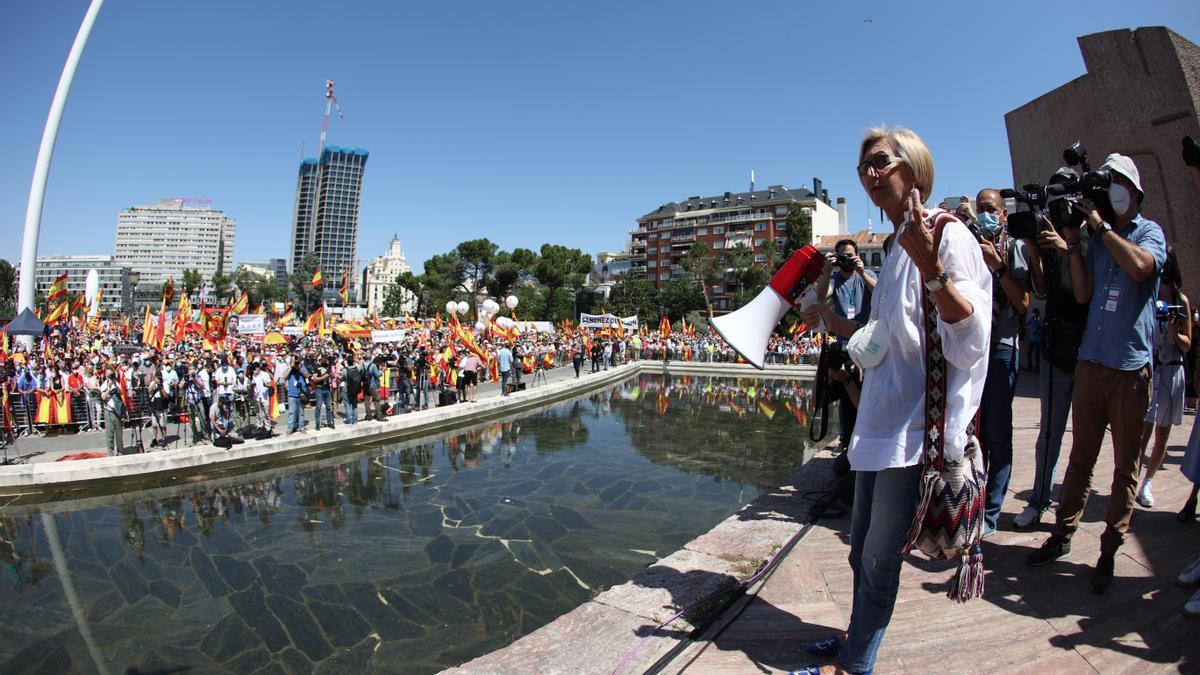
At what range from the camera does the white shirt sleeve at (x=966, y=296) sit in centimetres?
159

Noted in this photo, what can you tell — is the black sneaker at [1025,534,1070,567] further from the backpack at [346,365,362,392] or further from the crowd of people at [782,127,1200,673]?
the backpack at [346,365,362,392]

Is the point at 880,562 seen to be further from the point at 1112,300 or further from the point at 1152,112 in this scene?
the point at 1152,112

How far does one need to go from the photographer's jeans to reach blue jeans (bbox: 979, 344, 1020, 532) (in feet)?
0.55

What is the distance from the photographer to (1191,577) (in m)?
2.46

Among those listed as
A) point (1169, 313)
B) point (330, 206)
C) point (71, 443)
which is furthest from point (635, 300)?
point (330, 206)

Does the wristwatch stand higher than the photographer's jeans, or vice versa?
the wristwatch

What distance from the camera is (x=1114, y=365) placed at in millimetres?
2609

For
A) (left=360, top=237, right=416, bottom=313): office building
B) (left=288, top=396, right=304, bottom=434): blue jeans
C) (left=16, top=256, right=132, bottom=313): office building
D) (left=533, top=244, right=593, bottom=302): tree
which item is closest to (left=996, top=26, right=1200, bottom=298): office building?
(left=288, top=396, right=304, bottom=434): blue jeans

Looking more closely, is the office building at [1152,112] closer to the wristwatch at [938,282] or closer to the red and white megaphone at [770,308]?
the red and white megaphone at [770,308]

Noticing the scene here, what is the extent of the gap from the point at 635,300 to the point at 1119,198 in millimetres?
67522

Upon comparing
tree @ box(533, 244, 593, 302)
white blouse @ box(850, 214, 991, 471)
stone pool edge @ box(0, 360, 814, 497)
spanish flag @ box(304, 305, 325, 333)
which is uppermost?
tree @ box(533, 244, 593, 302)

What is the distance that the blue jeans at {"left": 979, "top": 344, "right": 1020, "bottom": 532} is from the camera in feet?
10.8

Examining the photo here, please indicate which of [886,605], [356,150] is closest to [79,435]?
[886,605]

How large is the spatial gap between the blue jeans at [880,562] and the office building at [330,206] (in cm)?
20119
